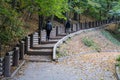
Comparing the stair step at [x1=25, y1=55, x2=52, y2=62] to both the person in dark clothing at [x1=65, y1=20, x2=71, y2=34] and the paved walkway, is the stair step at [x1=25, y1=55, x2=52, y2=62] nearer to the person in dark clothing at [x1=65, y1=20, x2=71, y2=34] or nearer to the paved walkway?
the paved walkway

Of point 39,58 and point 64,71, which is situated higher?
point 64,71

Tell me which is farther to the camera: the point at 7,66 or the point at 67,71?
the point at 67,71

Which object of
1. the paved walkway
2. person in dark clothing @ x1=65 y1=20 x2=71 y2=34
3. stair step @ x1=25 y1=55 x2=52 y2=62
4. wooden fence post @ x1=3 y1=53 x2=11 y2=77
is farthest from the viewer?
person in dark clothing @ x1=65 y1=20 x2=71 y2=34

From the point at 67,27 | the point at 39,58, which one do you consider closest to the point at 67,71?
the point at 39,58

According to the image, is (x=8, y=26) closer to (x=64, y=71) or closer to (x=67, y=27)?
(x=64, y=71)

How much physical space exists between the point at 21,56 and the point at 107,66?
5230 mm

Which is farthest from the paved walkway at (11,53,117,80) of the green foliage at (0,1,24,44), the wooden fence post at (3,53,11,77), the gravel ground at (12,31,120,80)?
the green foliage at (0,1,24,44)

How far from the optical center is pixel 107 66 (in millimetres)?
14766

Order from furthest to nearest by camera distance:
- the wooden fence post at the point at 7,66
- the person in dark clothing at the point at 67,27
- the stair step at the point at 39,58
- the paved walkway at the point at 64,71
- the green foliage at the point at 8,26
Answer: the person in dark clothing at the point at 67,27 → the stair step at the point at 39,58 → the green foliage at the point at 8,26 → the paved walkway at the point at 64,71 → the wooden fence post at the point at 7,66

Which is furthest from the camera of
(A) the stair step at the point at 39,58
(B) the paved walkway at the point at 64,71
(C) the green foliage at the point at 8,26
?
(A) the stair step at the point at 39,58

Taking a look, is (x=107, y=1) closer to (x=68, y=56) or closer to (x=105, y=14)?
(x=105, y=14)

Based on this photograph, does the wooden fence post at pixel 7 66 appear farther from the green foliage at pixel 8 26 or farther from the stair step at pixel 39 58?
the stair step at pixel 39 58

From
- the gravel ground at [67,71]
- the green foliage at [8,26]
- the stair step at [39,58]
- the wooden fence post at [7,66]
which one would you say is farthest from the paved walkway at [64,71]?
the green foliage at [8,26]

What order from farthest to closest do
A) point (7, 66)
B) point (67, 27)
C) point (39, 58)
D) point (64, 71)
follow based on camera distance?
point (67, 27) → point (39, 58) → point (64, 71) → point (7, 66)
